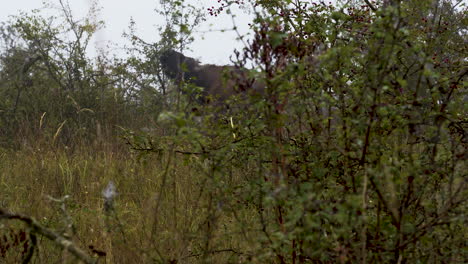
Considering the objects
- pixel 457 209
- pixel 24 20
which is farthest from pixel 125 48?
pixel 457 209

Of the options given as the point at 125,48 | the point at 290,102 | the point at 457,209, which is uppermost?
the point at 125,48

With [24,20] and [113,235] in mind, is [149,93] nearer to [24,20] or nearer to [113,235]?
[24,20]

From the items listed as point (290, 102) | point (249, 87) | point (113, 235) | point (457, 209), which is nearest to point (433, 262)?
point (457, 209)

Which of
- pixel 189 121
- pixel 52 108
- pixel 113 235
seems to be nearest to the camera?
pixel 189 121

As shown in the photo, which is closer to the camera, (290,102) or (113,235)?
(290,102)

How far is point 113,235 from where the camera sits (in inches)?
147

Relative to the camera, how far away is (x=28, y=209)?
3.85 m

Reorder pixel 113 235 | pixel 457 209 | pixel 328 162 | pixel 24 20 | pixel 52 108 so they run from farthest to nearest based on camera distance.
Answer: pixel 24 20 → pixel 52 108 → pixel 113 235 → pixel 328 162 → pixel 457 209

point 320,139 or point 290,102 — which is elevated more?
point 290,102

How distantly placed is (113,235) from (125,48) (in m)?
7.15

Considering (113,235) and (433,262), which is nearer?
(433,262)

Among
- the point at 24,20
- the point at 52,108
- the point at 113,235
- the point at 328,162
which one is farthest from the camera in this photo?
Result: the point at 24,20

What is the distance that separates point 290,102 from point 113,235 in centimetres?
201

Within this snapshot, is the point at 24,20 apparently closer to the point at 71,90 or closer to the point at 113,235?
the point at 71,90
